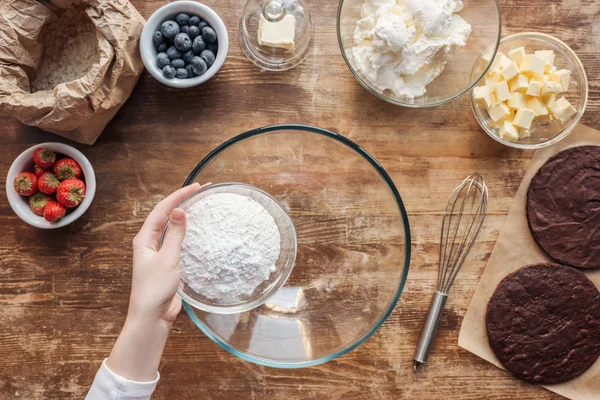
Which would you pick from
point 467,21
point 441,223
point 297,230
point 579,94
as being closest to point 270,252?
point 297,230

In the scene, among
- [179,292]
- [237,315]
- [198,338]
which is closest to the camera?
[179,292]

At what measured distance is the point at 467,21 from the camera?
131 centimetres

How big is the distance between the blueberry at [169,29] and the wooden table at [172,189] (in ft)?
0.50

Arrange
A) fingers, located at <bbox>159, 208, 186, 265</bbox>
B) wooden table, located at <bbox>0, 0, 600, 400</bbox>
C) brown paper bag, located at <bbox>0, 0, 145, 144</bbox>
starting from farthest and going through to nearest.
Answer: wooden table, located at <bbox>0, 0, 600, 400</bbox> < brown paper bag, located at <bbox>0, 0, 145, 144</bbox> < fingers, located at <bbox>159, 208, 186, 265</bbox>

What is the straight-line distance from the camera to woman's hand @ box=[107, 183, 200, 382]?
1033mm

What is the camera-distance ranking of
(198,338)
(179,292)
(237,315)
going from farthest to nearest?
(198,338) < (237,315) < (179,292)

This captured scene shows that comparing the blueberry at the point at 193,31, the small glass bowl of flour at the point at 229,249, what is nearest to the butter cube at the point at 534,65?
the small glass bowl of flour at the point at 229,249

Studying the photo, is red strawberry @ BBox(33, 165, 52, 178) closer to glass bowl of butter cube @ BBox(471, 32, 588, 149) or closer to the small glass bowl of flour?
the small glass bowl of flour

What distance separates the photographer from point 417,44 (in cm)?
122

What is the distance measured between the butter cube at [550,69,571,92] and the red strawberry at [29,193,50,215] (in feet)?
4.31

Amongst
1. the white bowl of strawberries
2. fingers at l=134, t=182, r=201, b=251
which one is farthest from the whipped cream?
the white bowl of strawberries

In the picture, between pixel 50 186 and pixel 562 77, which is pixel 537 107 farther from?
pixel 50 186

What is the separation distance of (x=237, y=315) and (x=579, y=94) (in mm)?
1070

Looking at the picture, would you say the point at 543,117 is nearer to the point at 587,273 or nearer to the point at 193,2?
the point at 587,273
